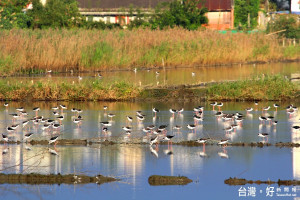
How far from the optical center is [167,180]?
14312 millimetres

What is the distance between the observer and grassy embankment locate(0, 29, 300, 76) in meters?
36.9

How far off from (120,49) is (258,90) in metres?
15.2

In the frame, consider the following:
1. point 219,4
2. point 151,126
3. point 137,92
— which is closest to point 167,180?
point 151,126

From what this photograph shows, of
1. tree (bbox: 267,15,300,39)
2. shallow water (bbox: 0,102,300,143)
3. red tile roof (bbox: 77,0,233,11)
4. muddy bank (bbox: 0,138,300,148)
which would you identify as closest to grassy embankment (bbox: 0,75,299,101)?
shallow water (bbox: 0,102,300,143)

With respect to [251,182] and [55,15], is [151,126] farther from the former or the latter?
[55,15]

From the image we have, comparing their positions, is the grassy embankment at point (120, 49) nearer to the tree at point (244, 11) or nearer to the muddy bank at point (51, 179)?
the muddy bank at point (51, 179)

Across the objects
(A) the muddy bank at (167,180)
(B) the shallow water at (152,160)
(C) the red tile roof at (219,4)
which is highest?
(C) the red tile roof at (219,4)

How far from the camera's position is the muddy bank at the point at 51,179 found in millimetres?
14422

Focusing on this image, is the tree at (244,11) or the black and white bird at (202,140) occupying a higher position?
the tree at (244,11)

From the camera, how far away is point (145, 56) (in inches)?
1641

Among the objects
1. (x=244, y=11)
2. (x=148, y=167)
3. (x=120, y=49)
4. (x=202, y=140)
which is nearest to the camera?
(x=148, y=167)

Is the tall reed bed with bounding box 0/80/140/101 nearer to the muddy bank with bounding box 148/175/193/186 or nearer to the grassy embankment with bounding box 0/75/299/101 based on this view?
the grassy embankment with bounding box 0/75/299/101

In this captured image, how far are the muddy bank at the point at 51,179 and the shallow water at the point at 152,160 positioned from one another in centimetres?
23

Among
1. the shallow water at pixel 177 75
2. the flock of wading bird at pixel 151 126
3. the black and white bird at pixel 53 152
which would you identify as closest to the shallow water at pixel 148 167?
the black and white bird at pixel 53 152
